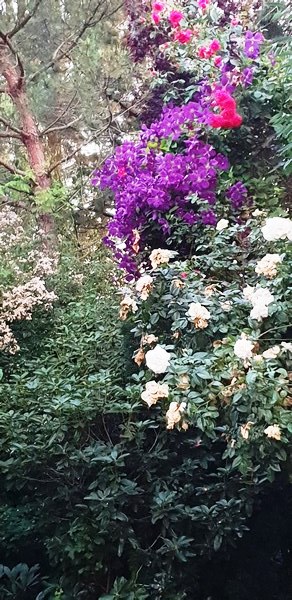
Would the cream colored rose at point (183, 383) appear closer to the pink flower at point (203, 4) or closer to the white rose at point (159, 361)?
the white rose at point (159, 361)

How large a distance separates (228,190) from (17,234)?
1.52 m

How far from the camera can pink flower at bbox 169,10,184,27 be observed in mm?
3441

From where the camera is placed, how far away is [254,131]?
3.33 meters

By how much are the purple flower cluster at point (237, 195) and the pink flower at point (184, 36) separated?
109 centimetres

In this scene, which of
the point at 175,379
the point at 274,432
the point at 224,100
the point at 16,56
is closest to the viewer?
the point at 274,432

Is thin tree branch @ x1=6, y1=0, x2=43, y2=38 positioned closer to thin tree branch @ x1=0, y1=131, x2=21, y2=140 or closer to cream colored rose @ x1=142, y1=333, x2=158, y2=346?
thin tree branch @ x1=0, y1=131, x2=21, y2=140

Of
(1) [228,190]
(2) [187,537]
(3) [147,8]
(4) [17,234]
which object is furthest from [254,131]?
(2) [187,537]

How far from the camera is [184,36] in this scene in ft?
11.3

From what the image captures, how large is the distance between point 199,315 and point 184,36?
217 centimetres

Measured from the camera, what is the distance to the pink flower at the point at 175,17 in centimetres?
344

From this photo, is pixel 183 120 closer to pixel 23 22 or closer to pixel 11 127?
pixel 23 22

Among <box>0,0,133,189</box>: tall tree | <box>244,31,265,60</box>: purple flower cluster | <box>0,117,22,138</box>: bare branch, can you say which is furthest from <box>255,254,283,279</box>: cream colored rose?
<box>0,117,22,138</box>: bare branch

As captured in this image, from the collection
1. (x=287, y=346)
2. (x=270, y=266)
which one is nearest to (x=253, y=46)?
(x=270, y=266)

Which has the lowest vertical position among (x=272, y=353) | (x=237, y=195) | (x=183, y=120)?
(x=272, y=353)
